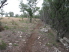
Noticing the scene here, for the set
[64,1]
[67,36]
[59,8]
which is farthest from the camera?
Answer: [67,36]

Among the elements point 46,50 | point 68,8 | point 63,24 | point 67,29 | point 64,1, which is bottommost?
point 46,50

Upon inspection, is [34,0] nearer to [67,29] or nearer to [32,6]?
[32,6]

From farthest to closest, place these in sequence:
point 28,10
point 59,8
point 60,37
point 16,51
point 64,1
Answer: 1. point 28,10
2. point 60,37
3. point 59,8
4. point 64,1
5. point 16,51

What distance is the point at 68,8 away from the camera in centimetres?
579

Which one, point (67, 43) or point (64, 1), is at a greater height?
point (64, 1)

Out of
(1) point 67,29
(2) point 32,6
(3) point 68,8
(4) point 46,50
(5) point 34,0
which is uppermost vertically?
(5) point 34,0

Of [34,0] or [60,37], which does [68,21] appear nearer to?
[60,37]

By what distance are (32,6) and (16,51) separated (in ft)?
50.8

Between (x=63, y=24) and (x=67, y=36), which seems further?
(x=67, y=36)

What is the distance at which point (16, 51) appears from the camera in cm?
439

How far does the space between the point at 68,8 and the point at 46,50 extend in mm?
3749

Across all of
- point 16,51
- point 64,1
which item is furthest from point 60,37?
point 16,51

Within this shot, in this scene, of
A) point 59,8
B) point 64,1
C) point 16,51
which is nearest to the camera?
point 16,51

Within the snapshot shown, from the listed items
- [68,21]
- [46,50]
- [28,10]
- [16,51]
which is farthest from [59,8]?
[28,10]
